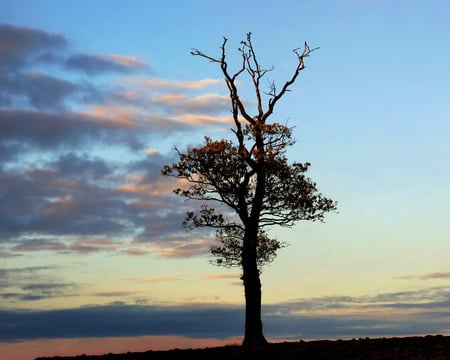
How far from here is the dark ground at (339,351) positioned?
26.4m

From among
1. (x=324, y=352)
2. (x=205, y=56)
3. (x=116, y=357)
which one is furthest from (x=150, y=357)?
(x=205, y=56)

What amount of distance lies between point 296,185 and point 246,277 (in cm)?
535

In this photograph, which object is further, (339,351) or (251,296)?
(251,296)

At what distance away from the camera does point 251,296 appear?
35.9m

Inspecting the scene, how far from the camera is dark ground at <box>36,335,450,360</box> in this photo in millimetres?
26406

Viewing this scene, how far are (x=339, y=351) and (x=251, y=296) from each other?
343 inches

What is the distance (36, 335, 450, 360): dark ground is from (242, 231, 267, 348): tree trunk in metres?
2.03

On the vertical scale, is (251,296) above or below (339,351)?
above

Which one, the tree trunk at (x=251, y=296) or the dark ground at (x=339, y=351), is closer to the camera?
the dark ground at (x=339, y=351)

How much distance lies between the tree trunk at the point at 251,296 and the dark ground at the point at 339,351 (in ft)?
6.65

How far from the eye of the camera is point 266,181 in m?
37.1

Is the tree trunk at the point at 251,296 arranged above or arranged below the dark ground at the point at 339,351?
above

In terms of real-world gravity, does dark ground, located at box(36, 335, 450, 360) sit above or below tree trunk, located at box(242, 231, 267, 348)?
below

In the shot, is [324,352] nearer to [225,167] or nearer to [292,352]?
[292,352]
